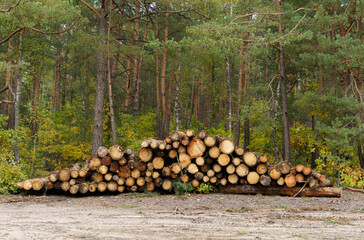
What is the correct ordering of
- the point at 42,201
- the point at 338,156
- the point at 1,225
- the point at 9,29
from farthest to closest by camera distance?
the point at 9,29, the point at 338,156, the point at 42,201, the point at 1,225

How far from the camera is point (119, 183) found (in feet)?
30.4

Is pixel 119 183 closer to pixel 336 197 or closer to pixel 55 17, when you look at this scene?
pixel 336 197

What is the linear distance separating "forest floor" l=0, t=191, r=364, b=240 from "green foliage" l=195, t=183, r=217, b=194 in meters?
0.33

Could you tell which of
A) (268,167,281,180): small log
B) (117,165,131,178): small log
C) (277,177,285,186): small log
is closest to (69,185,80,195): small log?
(117,165,131,178): small log

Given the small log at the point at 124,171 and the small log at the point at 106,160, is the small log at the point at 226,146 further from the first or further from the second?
the small log at the point at 106,160

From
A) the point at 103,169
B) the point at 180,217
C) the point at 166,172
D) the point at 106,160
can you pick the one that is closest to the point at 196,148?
the point at 166,172

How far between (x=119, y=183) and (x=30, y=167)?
7268mm

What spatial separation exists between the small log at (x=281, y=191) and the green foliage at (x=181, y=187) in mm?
845

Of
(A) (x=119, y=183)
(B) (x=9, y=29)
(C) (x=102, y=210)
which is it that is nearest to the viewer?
(C) (x=102, y=210)

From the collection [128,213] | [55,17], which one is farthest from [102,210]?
[55,17]

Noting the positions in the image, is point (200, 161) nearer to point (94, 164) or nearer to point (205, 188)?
point (205, 188)

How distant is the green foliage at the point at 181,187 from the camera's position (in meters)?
9.19

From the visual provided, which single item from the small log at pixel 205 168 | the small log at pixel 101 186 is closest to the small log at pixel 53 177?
the small log at pixel 101 186

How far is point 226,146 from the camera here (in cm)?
908
